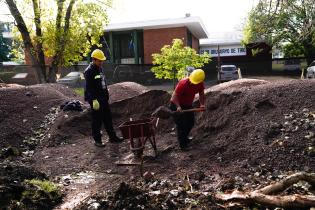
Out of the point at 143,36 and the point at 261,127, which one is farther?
the point at 143,36

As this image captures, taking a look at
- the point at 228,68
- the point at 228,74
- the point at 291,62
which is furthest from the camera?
the point at 291,62

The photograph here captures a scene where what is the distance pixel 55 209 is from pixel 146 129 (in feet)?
6.91

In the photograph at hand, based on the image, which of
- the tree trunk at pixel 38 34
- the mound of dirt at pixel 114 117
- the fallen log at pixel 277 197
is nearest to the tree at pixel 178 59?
the tree trunk at pixel 38 34

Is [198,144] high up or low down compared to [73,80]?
down

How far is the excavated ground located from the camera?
577cm

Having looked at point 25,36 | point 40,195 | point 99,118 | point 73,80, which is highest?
point 25,36

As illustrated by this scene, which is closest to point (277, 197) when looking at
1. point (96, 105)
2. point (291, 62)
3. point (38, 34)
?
point (96, 105)

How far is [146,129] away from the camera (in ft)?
21.5

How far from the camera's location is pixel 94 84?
307 inches

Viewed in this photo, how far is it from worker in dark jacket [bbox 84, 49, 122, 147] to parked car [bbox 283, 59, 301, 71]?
21928 mm

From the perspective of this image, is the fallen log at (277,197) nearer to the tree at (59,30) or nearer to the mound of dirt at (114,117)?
the mound of dirt at (114,117)

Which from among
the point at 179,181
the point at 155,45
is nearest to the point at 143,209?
the point at 179,181

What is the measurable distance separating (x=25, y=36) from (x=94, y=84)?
1000cm

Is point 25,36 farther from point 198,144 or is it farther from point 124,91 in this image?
point 198,144
